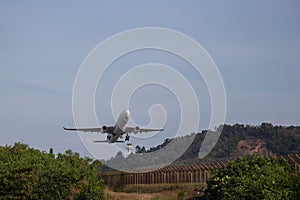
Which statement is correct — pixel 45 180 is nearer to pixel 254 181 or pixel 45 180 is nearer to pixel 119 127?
pixel 119 127

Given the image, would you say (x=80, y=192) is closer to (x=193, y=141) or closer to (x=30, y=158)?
(x=30, y=158)

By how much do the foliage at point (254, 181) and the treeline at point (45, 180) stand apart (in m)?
12.4

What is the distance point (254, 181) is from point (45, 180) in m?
20.9

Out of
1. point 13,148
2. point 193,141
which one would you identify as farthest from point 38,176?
point 193,141

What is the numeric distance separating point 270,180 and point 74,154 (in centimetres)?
3003

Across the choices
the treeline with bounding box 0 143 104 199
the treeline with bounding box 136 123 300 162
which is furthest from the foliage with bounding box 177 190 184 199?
the treeline with bounding box 136 123 300 162

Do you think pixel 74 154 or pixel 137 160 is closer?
→ pixel 74 154

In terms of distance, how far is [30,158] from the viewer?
52688 millimetres

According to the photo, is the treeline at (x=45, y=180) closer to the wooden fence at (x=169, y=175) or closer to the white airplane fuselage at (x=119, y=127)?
the white airplane fuselage at (x=119, y=127)

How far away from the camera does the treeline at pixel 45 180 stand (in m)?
49.2

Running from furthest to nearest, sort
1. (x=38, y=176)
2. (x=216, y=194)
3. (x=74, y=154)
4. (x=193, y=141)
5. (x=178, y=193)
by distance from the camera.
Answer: (x=193, y=141) → (x=74, y=154) → (x=178, y=193) → (x=38, y=176) → (x=216, y=194)

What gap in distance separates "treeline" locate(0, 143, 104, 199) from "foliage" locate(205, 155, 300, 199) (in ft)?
40.8

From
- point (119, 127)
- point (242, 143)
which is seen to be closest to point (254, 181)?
point (119, 127)

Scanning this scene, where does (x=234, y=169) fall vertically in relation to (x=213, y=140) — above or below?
below
